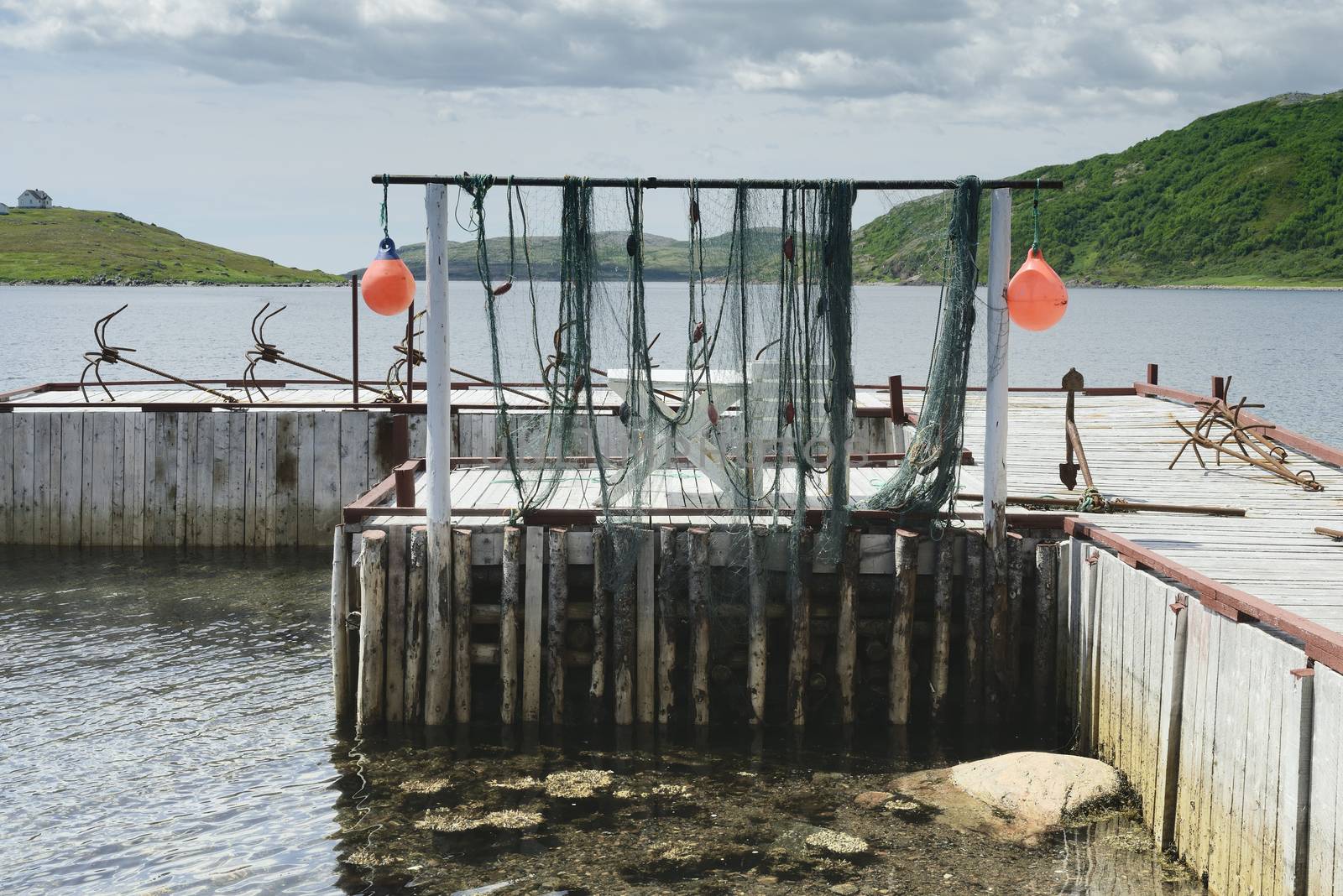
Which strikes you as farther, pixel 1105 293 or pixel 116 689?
pixel 1105 293

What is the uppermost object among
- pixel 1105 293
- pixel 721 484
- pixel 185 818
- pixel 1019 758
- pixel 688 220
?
pixel 1105 293

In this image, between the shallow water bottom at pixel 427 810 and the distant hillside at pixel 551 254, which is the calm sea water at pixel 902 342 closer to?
the distant hillside at pixel 551 254

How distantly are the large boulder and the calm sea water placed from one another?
3.75 meters

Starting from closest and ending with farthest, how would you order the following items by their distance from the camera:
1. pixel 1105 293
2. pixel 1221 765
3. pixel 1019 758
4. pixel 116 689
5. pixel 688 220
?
pixel 1221 765
pixel 1019 758
pixel 688 220
pixel 116 689
pixel 1105 293

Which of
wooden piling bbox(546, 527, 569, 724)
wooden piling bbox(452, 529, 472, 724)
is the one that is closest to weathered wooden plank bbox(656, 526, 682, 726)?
wooden piling bbox(546, 527, 569, 724)

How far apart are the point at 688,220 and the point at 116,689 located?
738cm

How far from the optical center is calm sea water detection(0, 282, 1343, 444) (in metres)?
45.4

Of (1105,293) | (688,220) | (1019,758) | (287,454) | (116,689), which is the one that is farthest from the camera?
(1105,293)

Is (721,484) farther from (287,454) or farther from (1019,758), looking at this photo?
(287,454)

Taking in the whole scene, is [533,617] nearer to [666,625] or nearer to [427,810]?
[666,625]

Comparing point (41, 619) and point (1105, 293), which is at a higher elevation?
point (1105, 293)

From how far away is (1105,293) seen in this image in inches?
6457

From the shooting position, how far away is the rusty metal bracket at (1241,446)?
1360 cm

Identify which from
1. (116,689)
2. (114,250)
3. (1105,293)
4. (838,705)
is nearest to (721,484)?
(838,705)
